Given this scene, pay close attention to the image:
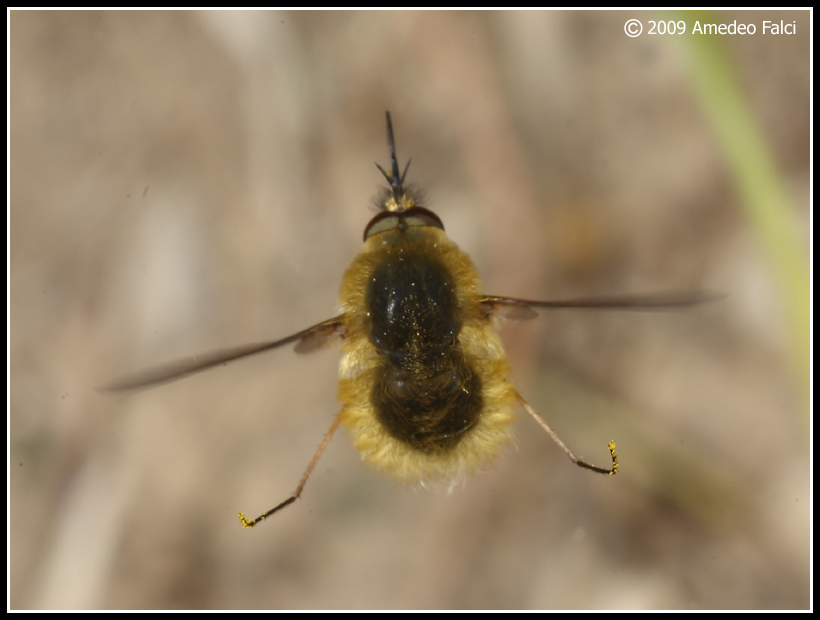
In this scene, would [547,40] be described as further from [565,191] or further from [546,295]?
[546,295]

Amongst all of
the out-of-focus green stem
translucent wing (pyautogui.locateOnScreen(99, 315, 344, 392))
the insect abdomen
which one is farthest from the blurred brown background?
the insect abdomen

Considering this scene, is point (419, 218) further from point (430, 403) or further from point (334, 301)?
point (334, 301)

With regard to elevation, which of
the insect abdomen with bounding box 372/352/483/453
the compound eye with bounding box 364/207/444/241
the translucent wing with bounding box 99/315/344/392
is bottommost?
the insect abdomen with bounding box 372/352/483/453

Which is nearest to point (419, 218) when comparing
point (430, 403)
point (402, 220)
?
point (402, 220)

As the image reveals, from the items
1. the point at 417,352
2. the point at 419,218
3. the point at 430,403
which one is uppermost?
the point at 419,218

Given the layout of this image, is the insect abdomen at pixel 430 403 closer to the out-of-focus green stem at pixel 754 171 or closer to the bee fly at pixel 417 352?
the bee fly at pixel 417 352

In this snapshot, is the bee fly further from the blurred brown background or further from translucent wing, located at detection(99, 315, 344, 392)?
the blurred brown background
